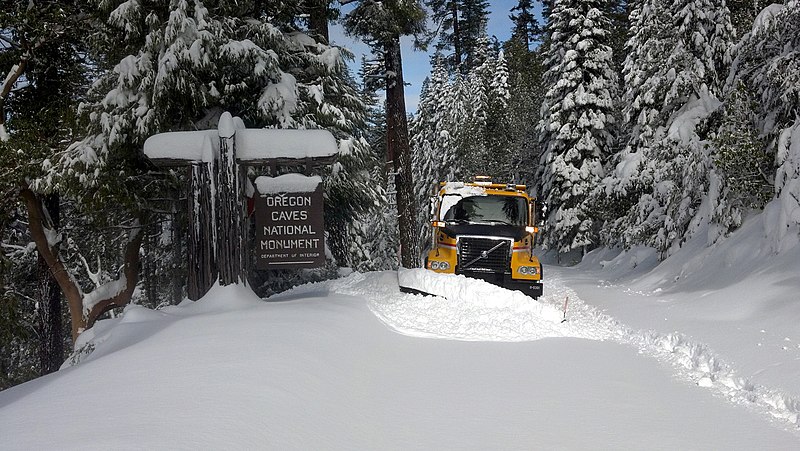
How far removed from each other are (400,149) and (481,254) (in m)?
5.55

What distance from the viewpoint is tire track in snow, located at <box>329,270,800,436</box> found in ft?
18.2

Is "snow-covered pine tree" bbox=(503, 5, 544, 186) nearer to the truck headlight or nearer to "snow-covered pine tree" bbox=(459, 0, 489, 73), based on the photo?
"snow-covered pine tree" bbox=(459, 0, 489, 73)

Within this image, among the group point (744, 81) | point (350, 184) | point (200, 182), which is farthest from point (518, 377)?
point (744, 81)

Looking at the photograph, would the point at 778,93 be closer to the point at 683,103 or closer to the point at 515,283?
the point at 515,283

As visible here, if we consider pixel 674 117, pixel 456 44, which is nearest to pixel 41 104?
pixel 674 117

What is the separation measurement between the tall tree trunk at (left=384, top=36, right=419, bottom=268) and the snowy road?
31.4 ft

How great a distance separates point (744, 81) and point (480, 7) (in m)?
40.9

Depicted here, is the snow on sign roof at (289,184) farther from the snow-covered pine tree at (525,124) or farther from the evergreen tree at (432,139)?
the evergreen tree at (432,139)

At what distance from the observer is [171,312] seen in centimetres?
751

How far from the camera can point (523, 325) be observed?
860 cm

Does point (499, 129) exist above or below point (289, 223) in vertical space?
above

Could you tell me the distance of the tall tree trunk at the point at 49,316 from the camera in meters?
14.4

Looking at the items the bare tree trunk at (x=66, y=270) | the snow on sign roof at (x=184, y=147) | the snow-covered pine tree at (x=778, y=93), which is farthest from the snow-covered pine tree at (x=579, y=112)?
the snow on sign roof at (x=184, y=147)

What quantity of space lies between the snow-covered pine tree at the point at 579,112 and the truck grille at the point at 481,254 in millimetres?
15490
